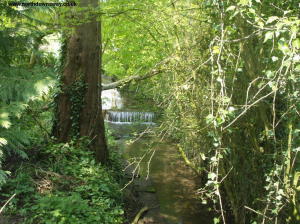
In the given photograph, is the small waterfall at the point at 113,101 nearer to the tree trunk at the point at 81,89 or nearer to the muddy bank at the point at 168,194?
the muddy bank at the point at 168,194

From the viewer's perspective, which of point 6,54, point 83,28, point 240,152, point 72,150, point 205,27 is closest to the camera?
point 6,54

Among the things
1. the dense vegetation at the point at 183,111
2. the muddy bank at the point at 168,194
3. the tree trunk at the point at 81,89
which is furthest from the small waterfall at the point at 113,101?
the tree trunk at the point at 81,89

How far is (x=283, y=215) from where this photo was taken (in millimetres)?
4418

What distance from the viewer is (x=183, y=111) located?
6.36 m

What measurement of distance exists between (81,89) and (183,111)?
8.01 ft

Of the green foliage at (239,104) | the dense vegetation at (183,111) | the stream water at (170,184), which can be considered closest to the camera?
the dense vegetation at (183,111)

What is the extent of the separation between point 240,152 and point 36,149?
13.0ft

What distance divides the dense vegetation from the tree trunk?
32 mm

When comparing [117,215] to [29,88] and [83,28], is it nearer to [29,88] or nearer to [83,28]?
[29,88]

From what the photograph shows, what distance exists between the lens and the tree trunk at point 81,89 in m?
7.20

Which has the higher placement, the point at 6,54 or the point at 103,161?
the point at 6,54

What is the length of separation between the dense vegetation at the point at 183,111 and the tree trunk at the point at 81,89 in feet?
0.10

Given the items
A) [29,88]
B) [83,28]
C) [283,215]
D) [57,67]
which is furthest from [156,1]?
[283,215]

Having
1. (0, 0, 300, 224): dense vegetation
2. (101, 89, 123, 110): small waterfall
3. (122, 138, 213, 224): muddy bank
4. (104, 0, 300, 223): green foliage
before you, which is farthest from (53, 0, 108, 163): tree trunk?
(101, 89, 123, 110): small waterfall
